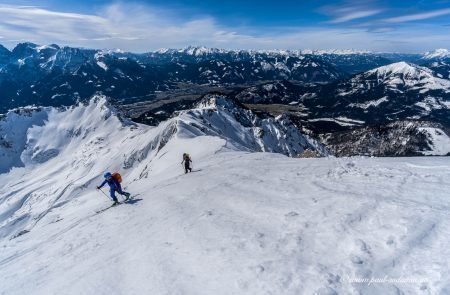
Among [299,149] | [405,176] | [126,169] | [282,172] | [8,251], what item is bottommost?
[299,149]

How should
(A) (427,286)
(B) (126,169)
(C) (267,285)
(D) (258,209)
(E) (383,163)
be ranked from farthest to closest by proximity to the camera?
(B) (126,169) → (E) (383,163) → (D) (258,209) → (C) (267,285) → (A) (427,286)

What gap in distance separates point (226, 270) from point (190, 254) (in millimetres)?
2133

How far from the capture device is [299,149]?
565 ft

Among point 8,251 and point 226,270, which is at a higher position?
point 226,270

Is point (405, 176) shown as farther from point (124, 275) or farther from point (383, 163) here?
point (124, 275)

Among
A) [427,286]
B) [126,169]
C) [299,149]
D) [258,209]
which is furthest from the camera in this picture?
[299,149]

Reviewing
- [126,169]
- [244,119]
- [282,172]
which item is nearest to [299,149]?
[244,119]

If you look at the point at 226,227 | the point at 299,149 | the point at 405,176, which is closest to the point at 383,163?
the point at 405,176

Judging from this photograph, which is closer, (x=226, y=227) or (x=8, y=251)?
(x=226, y=227)

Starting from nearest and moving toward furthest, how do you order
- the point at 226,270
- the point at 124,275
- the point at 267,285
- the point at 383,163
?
the point at 267,285 → the point at 226,270 → the point at 124,275 → the point at 383,163

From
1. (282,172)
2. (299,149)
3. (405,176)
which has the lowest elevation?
(299,149)

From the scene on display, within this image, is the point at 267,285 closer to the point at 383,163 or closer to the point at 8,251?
the point at 383,163

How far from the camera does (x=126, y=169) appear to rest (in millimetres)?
106312

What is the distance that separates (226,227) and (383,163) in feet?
42.0
